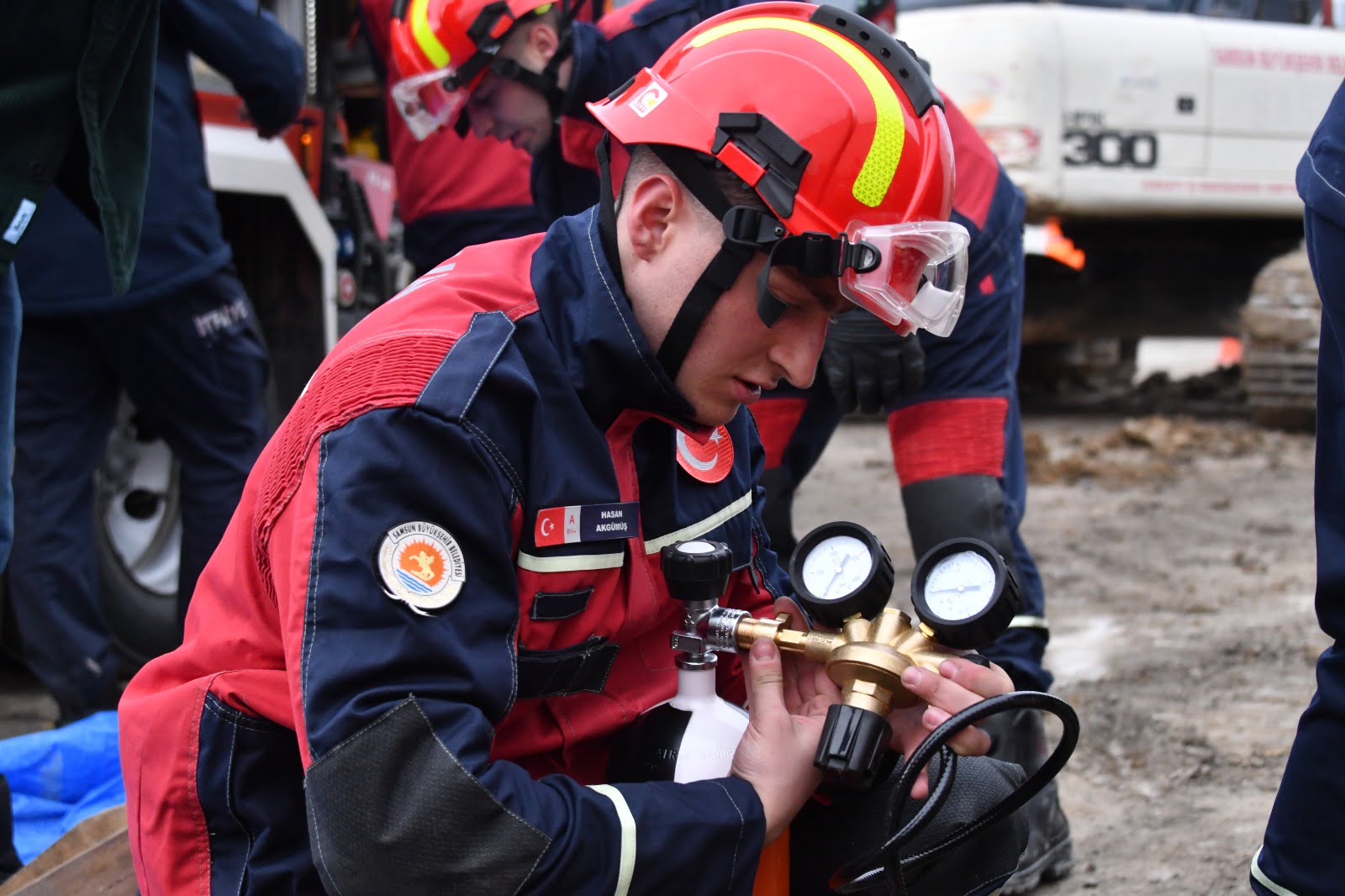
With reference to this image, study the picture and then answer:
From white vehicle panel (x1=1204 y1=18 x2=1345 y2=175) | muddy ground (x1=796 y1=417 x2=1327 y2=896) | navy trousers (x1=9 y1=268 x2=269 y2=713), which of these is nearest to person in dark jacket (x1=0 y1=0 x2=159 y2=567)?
navy trousers (x1=9 y1=268 x2=269 y2=713)

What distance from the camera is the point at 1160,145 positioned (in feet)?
25.3

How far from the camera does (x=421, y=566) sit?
1.39 metres

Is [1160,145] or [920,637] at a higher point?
[920,637]

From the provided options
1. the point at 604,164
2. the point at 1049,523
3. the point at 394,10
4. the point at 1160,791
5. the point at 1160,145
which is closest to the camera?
the point at 604,164

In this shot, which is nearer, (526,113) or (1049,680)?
(1049,680)

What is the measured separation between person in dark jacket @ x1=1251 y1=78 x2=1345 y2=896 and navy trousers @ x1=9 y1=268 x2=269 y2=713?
8.28 feet

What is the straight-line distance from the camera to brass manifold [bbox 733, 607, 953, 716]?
5.24ft

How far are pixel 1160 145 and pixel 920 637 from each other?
675 centimetres

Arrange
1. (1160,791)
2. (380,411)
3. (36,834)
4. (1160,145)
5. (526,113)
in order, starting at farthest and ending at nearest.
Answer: (1160,145)
(526,113)
(1160,791)
(36,834)
(380,411)

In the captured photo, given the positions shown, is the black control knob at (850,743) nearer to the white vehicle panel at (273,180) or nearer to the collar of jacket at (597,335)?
the collar of jacket at (597,335)

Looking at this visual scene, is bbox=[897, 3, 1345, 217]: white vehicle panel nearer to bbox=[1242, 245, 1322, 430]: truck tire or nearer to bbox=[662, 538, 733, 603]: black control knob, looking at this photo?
bbox=[1242, 245, 1322, 430]: truck tire

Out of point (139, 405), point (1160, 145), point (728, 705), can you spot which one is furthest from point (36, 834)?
point (1160, 145)

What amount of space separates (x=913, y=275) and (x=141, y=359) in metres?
2.25

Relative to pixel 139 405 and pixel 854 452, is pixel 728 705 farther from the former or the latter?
pixel 854 452
